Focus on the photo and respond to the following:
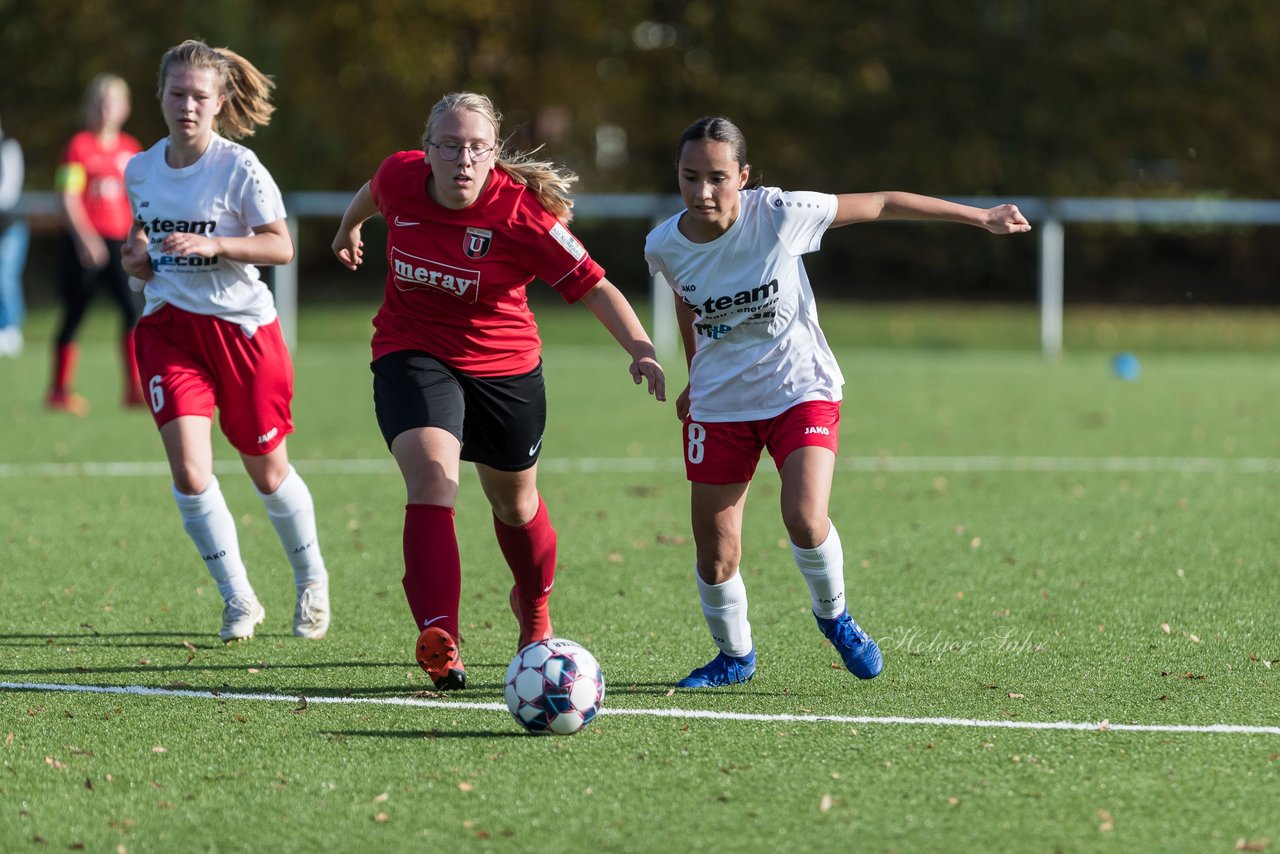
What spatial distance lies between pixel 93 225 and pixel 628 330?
8519 millimetres

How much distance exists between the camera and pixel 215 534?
19.9ft

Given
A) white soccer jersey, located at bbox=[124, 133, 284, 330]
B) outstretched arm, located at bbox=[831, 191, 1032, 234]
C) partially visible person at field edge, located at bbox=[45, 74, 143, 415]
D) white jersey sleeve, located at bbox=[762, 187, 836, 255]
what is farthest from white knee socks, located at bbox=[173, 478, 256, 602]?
partially visible person at field edge, located at bbox=[45, 74, 143, 415]

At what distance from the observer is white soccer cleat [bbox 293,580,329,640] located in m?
6.09

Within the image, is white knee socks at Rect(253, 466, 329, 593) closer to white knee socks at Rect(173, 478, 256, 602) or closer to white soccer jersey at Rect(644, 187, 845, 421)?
white knee socks at Rect(173, 478, 256, 602)

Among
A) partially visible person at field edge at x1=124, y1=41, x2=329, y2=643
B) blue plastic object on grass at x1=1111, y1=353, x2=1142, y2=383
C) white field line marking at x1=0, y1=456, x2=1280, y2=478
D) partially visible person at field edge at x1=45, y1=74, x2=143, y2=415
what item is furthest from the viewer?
blue plastic object on grass at x1=1111, y1=353, x2=1142, y2=383

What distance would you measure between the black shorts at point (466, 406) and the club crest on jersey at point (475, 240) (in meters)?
0.37

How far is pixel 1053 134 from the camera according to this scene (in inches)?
1104

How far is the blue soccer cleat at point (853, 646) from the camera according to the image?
532 cm

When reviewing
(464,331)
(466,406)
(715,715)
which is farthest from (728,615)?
(464,331)

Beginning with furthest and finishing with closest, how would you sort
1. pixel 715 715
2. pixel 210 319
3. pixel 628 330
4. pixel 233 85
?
pixel 233 85 < pixel 210 319 < pixel 628 330 < pixel 715 715

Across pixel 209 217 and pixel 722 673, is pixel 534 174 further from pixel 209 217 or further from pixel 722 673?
A: pixel 722 673

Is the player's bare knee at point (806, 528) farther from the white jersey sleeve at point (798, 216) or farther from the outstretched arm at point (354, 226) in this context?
the outstretched arm at point (354, 226)

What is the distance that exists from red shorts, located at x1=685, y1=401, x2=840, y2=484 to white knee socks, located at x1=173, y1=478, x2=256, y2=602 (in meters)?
1.86

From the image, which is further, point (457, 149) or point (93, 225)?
point (93, 225)
